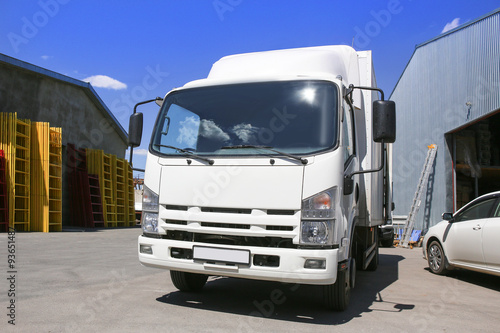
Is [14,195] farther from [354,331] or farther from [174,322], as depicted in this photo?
[354,331]

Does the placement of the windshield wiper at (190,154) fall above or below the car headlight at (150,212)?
above

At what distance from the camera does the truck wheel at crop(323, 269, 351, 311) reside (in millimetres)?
4520

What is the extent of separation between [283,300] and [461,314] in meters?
2.02

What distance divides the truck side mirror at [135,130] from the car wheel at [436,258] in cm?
578

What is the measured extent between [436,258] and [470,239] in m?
1.32

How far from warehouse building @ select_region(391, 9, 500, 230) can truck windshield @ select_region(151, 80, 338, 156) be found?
1233 centimetres

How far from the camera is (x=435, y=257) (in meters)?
8.14

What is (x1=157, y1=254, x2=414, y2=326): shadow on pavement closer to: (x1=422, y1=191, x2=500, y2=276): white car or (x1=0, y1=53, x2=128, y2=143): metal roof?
(x1=422, y1=191, x2=500, y2=276): white car

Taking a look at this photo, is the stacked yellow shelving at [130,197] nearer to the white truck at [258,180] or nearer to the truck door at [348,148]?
the white truck at [258,180]

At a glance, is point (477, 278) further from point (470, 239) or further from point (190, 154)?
point (190, 154)

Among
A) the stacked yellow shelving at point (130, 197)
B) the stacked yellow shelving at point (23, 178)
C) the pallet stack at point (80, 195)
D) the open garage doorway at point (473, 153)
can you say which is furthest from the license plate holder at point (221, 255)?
the stacked yellow shelving at point (130, 197)

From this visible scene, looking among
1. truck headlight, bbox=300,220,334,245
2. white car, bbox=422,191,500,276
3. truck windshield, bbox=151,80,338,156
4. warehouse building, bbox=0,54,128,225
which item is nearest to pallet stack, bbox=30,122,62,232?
warehouse building, bbox=0,54,128,225

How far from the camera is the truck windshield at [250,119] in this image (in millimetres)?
4387

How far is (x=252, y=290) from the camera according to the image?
5867mm
